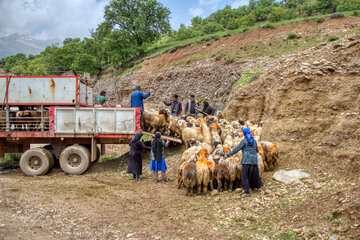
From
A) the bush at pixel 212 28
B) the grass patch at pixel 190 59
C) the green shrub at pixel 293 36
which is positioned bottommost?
the grass patch at pixel 190 59

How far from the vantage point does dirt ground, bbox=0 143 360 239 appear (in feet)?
14.4

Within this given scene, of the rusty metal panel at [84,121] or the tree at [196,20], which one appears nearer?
the rusty metal panel at [84,121]

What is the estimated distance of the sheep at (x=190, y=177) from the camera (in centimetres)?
678

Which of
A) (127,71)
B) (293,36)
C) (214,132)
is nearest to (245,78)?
(214,132)

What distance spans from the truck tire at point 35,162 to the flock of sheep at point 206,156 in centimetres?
361

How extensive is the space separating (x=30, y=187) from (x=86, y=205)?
8.77ft

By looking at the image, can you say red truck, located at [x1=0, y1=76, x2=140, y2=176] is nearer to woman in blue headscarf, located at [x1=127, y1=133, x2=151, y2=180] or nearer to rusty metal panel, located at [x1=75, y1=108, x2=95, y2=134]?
rusty metal panel, located at [x1=75, y1=108, x2=95, y2=134]

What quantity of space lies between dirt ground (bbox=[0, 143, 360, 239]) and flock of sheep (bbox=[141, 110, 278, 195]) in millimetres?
344

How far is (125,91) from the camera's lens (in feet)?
116

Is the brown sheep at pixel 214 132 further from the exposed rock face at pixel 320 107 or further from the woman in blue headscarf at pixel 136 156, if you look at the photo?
the woman in blue headscarf at pixel 136 156

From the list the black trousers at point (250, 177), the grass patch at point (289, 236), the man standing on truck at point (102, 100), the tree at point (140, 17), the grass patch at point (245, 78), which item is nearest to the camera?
the grass patch at point (289, 236)

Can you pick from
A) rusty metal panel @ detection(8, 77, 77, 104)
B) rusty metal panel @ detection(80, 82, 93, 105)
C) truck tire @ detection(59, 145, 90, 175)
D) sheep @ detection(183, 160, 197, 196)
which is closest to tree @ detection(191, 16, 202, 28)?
rusty metal panel @ detection(80, 82, 93, 105)

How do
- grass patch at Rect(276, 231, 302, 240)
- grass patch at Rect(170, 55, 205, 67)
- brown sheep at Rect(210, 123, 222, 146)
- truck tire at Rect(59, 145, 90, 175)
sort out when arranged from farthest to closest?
grass patch at Rect(170, 55, 205, 67), brown sheep at Rect(210, 123, 222, 146), truck tire at Rect(59, 145, 90, 175), grass patch at Rect(276, 231, 302, 240)

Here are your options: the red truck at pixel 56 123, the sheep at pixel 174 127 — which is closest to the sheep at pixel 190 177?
the red truck at pixel 56 123
